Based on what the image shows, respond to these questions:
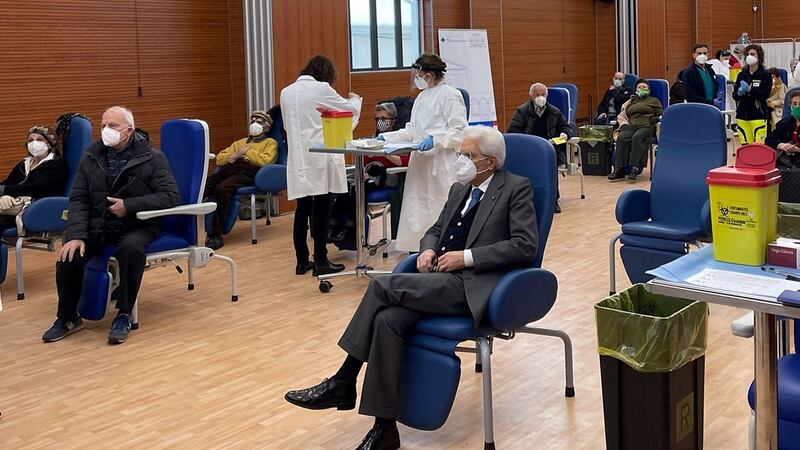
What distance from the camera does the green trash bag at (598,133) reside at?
10.6 meters

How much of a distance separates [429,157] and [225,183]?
2.25 metres

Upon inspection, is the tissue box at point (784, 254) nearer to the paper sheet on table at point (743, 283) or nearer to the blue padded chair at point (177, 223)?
the paper sheet on table at point (743, 283)

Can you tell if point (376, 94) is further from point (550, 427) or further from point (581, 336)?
point (550, 427)

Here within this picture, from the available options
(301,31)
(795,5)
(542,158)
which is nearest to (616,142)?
(301,31)

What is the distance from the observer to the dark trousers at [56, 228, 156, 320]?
5.11 meters

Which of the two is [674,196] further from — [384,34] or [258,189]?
[384,34]

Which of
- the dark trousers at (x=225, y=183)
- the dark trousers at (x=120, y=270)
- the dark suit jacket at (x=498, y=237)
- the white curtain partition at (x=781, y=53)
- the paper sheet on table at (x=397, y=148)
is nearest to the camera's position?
the dark suit jacket at (x=498, y=237)

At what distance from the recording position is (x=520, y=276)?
3488 mm

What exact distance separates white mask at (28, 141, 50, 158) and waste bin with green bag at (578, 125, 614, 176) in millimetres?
6286

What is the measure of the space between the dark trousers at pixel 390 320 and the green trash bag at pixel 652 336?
1.90 ft

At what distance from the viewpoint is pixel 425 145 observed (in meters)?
5.76

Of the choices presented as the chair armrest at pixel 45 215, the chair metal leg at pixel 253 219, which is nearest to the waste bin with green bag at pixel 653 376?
the chair armrest at pixel 45 215

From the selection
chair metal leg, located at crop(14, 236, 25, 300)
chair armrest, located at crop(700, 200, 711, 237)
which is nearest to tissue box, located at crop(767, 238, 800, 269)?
chair armrest, located at crop(700, 200, 711, 237)

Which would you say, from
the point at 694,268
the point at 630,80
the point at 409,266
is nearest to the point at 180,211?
the point at 409,266
